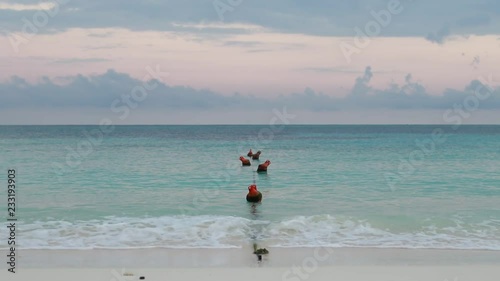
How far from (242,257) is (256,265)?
3.50ft

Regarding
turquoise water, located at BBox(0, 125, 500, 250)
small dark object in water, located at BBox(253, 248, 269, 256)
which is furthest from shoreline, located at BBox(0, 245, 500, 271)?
turquoise water, located at BBox(0, 125, 500, 250)

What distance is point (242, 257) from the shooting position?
14781 millimetres

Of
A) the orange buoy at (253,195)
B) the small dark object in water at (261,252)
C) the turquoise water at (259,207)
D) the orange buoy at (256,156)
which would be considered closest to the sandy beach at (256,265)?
the small dark object in water at (261,252)

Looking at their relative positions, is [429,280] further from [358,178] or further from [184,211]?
[358,178]

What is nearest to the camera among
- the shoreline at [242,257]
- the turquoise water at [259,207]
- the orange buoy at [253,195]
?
the shoreline at [242,257]

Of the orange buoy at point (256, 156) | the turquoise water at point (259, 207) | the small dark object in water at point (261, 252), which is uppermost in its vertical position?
the orange buoy at point (256, 156)

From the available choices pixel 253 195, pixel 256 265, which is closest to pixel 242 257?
pixel 256 265

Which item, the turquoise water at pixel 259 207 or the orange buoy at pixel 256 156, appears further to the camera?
the orange buoy at pixel 256 156

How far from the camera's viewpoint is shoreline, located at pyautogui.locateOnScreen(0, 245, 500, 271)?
14031 millimetres

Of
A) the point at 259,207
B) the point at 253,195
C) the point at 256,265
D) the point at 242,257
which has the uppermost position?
the point at 253,195

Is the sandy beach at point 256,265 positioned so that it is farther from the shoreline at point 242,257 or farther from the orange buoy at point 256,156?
the orange buoy at point 256,156

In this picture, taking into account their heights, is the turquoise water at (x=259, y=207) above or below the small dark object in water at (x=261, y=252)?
above

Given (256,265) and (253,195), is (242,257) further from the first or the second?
(253,195)

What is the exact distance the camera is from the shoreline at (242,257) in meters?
14.0
